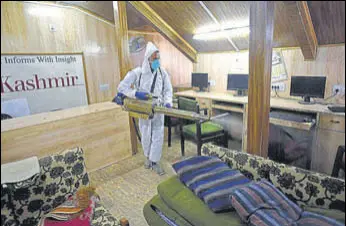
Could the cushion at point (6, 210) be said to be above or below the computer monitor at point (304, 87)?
below

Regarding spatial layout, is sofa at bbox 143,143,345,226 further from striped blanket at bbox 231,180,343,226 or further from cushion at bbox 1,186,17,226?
cushion at bbox 1,186,17,226

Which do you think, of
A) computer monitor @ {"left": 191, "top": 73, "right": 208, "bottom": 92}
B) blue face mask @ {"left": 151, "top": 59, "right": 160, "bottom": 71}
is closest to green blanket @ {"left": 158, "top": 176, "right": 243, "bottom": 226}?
blue face mask @ {"left": 151, "top": 59, "right": 160, "bottom": 71}

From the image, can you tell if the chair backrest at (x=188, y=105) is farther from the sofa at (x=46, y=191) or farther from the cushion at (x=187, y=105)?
the sofa at (x=46, y=191)

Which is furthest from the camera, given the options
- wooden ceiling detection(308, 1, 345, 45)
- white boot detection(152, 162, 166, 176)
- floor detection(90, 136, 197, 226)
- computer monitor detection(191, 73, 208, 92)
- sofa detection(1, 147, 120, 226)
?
computer monitor detection(191, 73, 208, 92)

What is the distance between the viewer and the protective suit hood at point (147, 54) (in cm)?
175

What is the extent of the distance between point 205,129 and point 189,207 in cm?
106

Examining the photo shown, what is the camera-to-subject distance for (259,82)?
90 centimetres

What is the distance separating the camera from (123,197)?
158 cm

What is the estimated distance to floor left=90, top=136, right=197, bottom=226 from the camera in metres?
1.43

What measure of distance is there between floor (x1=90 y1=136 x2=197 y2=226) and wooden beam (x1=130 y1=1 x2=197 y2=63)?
111 cm

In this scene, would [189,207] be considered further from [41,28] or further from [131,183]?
[41,28]

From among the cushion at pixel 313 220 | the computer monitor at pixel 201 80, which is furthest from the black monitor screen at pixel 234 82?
the cushion at pixel 313 220

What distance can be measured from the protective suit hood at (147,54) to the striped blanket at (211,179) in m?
0.92

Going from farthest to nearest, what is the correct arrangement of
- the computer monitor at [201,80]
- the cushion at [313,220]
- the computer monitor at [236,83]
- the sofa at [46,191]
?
the computer monitor at [201,80]
the computer monitor at [236,83]
the sofa at [46,191]
the cushion at [313,220]
